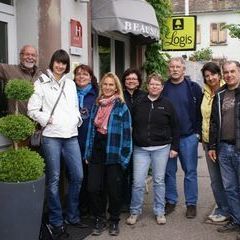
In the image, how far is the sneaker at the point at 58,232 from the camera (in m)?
5.32

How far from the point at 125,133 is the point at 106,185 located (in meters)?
0.63

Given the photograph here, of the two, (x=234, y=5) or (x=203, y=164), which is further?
(x=234, y=5)

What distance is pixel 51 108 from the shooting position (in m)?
5.16

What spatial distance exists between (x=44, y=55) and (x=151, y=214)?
2.41 meters

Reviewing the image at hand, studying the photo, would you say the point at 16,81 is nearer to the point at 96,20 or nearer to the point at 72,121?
the point at 72,121

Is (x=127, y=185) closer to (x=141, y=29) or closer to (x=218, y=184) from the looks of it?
(x=218, y=184)

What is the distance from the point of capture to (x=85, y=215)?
6.22 meters

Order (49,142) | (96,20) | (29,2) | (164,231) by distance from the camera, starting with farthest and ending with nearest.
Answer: (96,20) → (29,2) → (164,231) → (49,142)

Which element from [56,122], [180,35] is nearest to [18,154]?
[56,122]

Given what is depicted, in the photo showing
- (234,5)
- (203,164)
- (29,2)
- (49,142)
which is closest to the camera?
(49,142)

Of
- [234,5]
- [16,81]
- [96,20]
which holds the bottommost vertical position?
[16,81]

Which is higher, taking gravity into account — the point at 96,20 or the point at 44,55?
the point at 96,20

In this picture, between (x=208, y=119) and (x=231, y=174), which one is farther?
(x=208, y=119)

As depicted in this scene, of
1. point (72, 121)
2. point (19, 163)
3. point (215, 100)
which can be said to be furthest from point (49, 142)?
point (215, 100)
